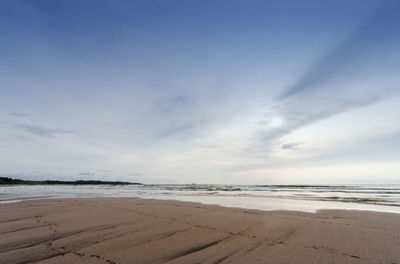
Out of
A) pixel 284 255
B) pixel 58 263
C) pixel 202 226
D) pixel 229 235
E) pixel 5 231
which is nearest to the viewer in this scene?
pixel 58 263

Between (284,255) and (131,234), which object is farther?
(131,234)

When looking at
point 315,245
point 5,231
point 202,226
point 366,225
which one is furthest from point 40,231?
point 366,225

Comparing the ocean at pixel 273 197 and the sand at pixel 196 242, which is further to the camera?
the ocean at pixel 273 197

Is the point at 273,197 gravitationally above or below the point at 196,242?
below

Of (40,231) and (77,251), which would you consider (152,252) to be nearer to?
(77,251)

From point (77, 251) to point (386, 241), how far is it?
7.99 meters

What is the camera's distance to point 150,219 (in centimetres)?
880

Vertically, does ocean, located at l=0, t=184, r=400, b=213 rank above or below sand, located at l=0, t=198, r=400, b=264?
below

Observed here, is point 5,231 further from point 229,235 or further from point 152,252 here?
point 229,235

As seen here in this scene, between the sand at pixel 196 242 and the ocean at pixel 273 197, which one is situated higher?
the sand at pixel 196 242

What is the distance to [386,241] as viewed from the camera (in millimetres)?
5859

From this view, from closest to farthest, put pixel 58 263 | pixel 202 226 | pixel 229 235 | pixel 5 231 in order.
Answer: pixel 58 263 < pixel 229 235 < pixel 5 231 < pixel 202 226

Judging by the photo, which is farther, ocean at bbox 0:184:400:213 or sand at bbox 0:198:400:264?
ocean at bbox 0:184:400:213

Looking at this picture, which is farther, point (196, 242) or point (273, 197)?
point (273, 197)
